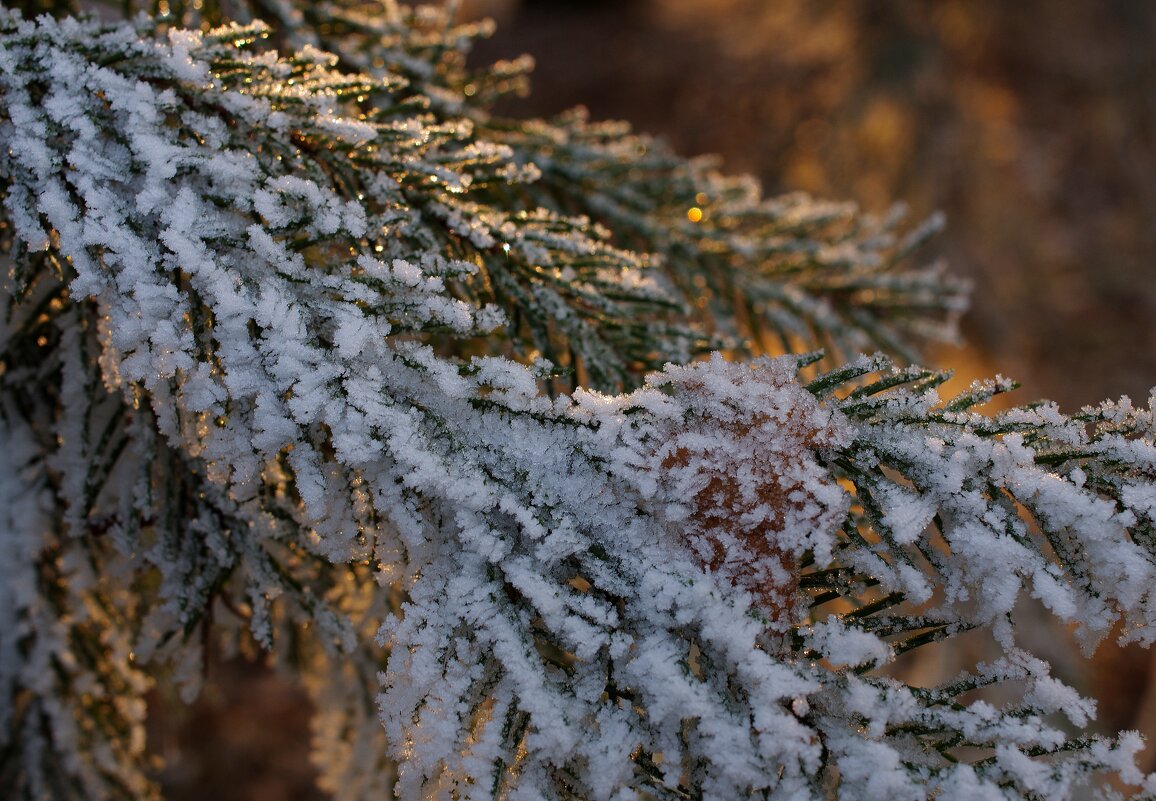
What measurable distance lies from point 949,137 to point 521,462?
135 inches

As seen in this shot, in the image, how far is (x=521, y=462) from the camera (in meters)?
0.58

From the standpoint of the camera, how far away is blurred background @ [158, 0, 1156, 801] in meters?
3.32

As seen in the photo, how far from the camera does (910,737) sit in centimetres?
55

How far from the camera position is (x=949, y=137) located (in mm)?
3391

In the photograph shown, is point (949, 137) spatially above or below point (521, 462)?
above

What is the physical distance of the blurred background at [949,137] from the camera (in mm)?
3316

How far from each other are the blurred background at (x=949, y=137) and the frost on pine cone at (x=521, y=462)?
2136mm

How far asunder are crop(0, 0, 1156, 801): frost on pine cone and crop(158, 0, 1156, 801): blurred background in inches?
84.1

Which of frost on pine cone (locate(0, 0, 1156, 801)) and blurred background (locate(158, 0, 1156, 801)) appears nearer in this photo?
frost on pine cone (locate(0, 0, 1156, 801))

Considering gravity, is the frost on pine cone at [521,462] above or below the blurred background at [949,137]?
below

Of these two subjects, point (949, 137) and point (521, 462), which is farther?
point (949, 137)

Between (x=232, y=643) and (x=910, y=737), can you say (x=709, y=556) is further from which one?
(x=232, y=643)

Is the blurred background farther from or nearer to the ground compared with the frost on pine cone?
farther from the ground

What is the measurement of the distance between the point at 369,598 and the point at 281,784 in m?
2.87
